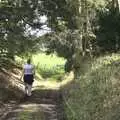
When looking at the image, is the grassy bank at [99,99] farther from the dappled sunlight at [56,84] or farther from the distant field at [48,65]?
the distant field at [48,65]

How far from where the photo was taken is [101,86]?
17.2 metres

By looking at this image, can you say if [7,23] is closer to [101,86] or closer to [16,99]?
[16,99]

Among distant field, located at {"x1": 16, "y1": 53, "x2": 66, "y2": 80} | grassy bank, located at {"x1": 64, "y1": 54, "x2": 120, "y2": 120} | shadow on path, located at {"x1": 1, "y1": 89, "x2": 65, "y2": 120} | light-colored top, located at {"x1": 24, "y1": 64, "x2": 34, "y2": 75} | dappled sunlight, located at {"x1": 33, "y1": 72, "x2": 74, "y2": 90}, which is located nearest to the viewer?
grassy bank, located at {"x1": 64, "y1": 54, "x2": 120, "y2": 120}

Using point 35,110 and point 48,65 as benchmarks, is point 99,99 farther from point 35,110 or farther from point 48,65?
point 48,65

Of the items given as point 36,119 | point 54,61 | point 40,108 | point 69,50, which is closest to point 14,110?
point 40,108

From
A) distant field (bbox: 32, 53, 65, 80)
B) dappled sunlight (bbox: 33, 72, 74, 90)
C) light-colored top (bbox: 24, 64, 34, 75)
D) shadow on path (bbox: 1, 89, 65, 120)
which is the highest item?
light-colored top (bbox: 24, 64, 34, 75)

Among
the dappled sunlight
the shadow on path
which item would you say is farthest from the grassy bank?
the dappled sunlight

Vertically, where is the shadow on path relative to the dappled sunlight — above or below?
above

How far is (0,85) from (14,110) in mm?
8315

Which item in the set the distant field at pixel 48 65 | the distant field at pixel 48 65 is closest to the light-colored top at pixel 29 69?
the distant field at pixel 48 65

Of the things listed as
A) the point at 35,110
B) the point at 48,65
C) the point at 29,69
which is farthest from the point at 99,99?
the point at 48,65

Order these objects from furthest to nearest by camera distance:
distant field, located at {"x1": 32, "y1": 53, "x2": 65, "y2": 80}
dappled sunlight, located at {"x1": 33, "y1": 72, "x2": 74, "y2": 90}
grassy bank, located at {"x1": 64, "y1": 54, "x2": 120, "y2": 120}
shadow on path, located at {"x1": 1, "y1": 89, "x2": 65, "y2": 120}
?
distant field, located at {"x1": 32, "y1": 53, "x2": 65, "y2": 80}, dappled sunlight, located at {"x1": 33, "y1": 72, "x2": 74, "y2": 90}, shadow on path, located at {"x1": 1, "y1": 89, "x2": 65, "y2": 120}, grassy bank, located at {"x1": 64, "y1": 54, "x2": 120, "y2": 120}

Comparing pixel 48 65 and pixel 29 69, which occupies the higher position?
pixel 29 69

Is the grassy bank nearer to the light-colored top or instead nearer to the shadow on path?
the shadow on path
